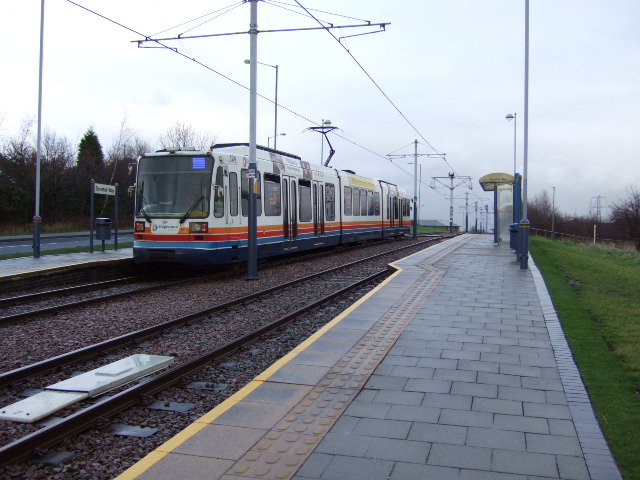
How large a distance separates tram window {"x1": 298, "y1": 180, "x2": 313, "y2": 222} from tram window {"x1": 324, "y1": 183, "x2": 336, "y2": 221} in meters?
1.94

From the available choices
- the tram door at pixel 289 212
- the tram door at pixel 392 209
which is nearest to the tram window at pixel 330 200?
the tram door at pixel 289 212

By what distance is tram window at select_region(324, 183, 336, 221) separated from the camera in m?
22.2

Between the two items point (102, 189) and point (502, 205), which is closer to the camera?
point (102, 189)

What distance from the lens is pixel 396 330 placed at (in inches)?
311

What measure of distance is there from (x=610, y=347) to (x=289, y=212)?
1231 cm

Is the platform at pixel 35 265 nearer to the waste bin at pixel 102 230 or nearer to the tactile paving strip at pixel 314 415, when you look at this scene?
the waste bin at pixel 102 230

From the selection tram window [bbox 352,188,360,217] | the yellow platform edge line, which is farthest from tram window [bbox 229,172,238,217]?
tram window [bbox 352,188,360,217]

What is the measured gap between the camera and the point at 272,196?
17172 mm

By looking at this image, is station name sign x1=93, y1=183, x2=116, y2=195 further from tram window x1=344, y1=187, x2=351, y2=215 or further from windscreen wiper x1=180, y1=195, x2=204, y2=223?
tram window x1=344, y1=187, x2=351, y2=215

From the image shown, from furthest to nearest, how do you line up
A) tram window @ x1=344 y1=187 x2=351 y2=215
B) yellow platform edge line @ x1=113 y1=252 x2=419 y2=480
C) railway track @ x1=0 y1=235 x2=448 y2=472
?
tram window @ x1=344 y1=187 x2=351 y2=215 < railway track @ x1=0 y1=235 x2=448 y2=472 < yellow platform edge line @ x1=113 y1=252 x2=419 y2=480

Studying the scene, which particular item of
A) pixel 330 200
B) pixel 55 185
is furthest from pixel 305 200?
pixel 55 185

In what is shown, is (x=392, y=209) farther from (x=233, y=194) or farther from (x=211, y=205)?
(x=211, y=205)

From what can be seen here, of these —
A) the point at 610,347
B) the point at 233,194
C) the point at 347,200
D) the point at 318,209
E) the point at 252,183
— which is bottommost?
the point at 610,347

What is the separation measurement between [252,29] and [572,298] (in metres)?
9.47
